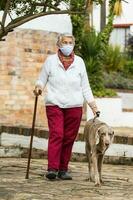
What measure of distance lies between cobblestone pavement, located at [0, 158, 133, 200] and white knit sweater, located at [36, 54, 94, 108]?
0.99 m

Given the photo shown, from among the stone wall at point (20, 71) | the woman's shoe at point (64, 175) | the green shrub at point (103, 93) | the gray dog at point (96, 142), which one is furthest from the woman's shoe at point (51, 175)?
the green shrub at point (103, 93)

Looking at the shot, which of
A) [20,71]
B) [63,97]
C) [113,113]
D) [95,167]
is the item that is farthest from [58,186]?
[113,113]

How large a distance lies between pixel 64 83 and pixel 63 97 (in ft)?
0.56

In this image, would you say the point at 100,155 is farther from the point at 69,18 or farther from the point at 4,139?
the point at 69,18

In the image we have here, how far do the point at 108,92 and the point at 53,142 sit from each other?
27.8ft

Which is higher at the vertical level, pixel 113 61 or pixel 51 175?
Result: pixel 113 61

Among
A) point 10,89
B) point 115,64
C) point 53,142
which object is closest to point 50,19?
point 10,89

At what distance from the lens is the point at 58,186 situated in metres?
8.35

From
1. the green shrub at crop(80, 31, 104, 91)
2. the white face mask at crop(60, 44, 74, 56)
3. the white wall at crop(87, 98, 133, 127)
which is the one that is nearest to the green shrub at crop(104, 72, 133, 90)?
the green shrub at crop(80, 31, 104, 91)

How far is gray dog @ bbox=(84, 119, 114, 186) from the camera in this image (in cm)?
827

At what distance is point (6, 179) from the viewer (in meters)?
8.81

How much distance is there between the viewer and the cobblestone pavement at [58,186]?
25.2 feet

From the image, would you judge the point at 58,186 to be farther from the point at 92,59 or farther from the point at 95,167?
the point at 92,59

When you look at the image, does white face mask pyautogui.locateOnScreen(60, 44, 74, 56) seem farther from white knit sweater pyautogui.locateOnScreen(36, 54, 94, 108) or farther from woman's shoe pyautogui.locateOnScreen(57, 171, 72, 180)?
woman's shoe pyautogui.locateOnScreen(57, 171, 72, 180)
